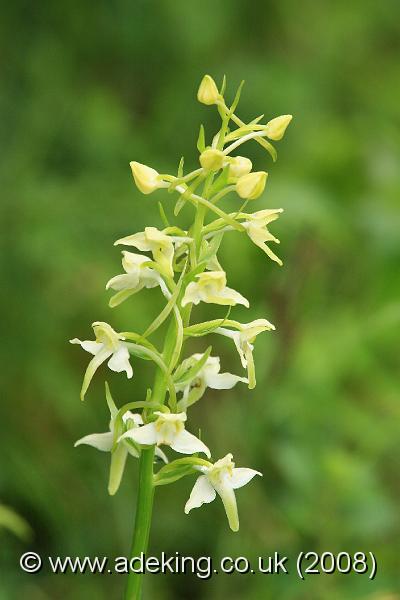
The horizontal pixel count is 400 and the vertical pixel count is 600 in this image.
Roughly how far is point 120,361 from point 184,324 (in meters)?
0.14

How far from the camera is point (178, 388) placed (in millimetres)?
1604

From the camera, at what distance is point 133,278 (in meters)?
1.65

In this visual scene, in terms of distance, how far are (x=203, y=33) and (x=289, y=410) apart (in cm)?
260

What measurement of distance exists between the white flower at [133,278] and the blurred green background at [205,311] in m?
1.00

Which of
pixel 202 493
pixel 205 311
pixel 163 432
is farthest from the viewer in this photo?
pixel 205 311

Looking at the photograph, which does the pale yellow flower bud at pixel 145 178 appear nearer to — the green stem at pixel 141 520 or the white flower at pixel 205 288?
the white flower at pixel 205 288

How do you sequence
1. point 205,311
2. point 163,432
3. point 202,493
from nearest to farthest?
point 163,432 → point 202,493 → point 205,311

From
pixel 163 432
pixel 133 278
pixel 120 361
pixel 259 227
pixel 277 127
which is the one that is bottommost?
pixel 163 432

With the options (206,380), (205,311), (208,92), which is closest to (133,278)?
(206,380)

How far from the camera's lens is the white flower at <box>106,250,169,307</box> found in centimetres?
163

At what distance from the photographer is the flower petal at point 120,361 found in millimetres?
1624

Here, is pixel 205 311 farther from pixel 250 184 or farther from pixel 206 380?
pixel 250 184

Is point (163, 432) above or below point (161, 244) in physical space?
below

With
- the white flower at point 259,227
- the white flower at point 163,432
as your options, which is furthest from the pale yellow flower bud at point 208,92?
the white flower at point 163,432
